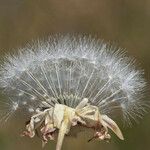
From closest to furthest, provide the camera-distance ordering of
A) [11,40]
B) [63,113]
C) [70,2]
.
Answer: [63,113] < [11,40] < [70,2]

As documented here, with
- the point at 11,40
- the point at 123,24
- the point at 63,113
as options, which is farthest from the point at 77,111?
the point at 123,24

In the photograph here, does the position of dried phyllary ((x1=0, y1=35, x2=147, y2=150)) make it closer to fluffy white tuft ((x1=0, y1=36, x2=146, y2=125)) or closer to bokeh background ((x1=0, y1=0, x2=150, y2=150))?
fluffy white tuft ((x1=0, y1=36, x2=146, y2=125))

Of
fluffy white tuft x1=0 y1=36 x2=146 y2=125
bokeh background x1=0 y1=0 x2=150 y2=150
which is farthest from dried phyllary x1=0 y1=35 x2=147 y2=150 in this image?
bokeh background x1=0 y1=0 x2=150 y2=150

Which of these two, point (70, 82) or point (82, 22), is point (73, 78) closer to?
point (70, 82)

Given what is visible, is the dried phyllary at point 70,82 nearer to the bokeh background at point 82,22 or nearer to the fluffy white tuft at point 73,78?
the fluffy white tuft at point 73,78

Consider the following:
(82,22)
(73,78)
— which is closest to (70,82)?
(73,78)

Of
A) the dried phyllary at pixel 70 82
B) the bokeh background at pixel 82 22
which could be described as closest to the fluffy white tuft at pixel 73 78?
the dried phyllary at pixel 70 82

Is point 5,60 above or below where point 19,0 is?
below

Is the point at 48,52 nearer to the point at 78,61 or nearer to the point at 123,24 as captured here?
the point at 78,61
